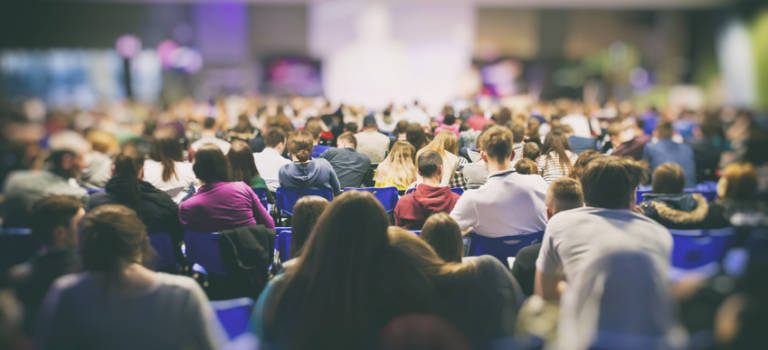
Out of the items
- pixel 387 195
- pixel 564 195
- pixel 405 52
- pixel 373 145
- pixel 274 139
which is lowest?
pixel 387 195

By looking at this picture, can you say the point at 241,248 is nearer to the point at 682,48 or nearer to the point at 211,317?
the point at 211,317

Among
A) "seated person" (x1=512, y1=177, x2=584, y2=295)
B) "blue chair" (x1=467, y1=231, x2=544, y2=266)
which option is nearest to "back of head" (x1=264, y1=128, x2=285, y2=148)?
"blue chair" (x1=467, y1=231, x2=544, y2=266)

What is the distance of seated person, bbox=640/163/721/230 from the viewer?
3.14 meters

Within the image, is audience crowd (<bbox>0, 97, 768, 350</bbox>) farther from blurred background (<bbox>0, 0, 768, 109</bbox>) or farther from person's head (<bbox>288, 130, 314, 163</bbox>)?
blurred background (<bbox>0, 0, 768, 109</bbox>)

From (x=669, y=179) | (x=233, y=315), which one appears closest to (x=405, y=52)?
(x=669, y=179)

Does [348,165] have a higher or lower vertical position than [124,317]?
higher

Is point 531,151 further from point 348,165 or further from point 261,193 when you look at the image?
point 261,193

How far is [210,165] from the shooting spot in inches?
128

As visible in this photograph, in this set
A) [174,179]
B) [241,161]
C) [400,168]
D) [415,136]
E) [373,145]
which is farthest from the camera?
[373,145]

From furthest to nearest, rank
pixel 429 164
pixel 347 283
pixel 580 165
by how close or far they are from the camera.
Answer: pixel 580 165
pixel 429 164
pixel 347 283

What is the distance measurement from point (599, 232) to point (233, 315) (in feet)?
4.58

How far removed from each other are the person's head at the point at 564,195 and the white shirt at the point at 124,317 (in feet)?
6.27

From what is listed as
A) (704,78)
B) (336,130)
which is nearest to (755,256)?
(336,130)

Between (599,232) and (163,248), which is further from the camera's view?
(163,248)
